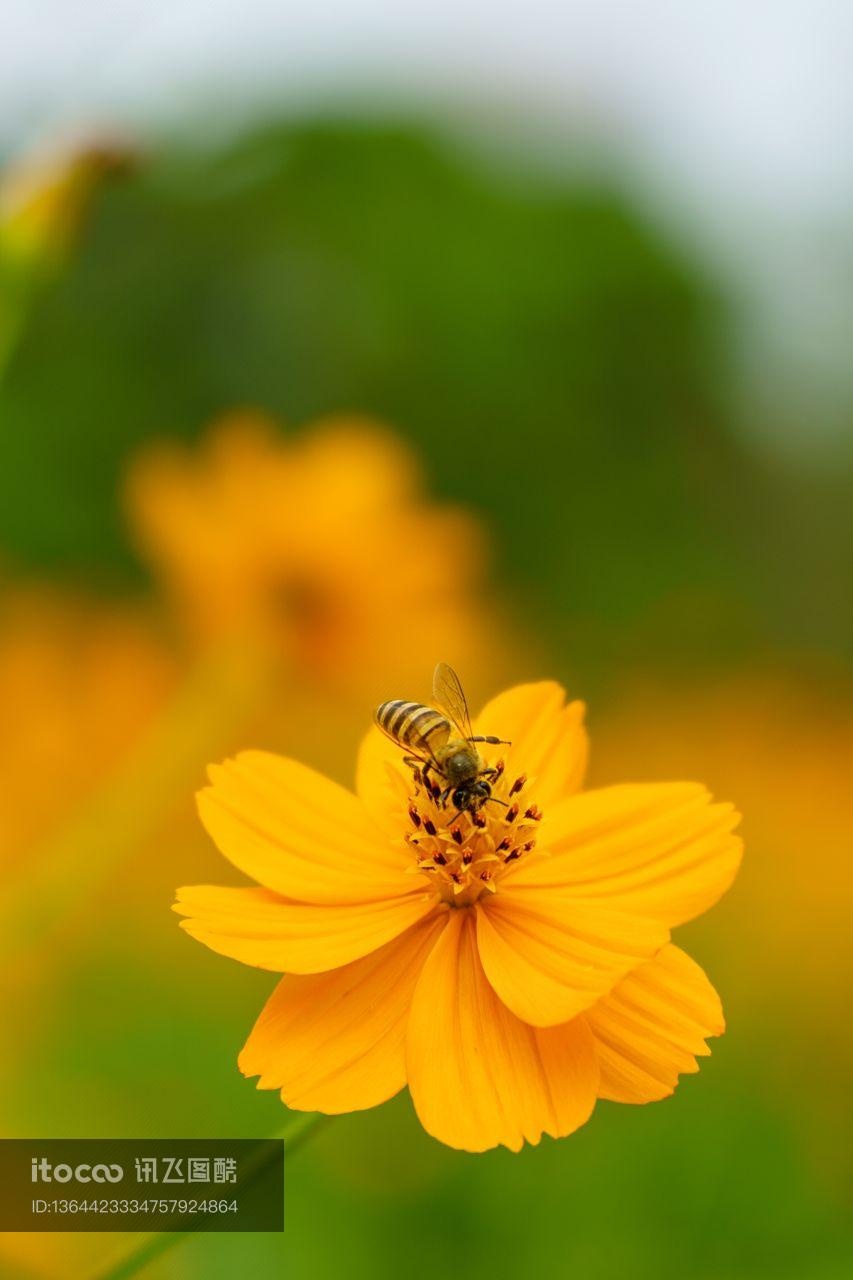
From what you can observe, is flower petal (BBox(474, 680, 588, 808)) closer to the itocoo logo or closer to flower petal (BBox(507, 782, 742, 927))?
flower petal (BBox(507, 782, 742, 927))

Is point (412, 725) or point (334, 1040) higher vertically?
point (412, 725)

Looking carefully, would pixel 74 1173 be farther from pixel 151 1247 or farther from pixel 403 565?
pixel 403 565

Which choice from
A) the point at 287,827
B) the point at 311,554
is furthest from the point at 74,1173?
the point at 311,554

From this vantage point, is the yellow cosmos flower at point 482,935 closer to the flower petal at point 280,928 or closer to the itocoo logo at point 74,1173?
the flower petal at point 280,928

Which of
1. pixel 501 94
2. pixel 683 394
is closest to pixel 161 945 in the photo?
pixel 683 394

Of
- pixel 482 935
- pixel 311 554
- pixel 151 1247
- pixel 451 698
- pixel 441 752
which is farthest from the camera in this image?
pixel 311 554

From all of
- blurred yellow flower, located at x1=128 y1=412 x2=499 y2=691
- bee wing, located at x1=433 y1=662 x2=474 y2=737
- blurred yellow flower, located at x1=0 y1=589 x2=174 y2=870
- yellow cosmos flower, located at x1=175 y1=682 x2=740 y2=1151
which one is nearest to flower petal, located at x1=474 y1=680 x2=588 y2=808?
yellow cosmos flower, located at x1=175 y1=682 x2=740 y2=1151

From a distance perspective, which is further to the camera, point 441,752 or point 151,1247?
point 441,752
